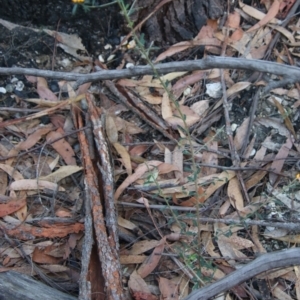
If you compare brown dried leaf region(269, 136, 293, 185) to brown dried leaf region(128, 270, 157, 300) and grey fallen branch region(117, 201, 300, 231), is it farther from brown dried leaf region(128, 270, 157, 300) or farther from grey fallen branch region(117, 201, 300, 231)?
brown dried leaf region(128, 270, 157, 300)

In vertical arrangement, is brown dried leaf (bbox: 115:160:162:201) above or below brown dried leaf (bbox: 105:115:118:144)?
below

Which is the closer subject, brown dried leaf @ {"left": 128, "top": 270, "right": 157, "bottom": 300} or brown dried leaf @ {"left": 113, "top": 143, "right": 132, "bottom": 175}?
brown dried leaf @ {"left": 128, "top": 270, "right": 157, "bottom": 300}

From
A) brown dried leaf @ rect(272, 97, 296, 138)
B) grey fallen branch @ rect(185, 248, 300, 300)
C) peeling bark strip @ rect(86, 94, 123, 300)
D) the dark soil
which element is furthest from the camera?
the dark soil

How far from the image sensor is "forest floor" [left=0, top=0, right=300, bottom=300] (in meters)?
1.84

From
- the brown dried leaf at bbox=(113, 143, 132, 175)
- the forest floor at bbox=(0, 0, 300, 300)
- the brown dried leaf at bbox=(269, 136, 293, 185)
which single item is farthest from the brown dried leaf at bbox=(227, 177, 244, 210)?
the brown dried leaf at bbox=(113, 143, 132, 175)

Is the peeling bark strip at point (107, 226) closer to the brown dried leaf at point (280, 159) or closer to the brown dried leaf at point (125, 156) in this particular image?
the brown dried leaf at point (125, 156)

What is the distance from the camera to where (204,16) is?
7.54 ft

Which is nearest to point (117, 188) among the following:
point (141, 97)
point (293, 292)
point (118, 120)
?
point (118, 120)

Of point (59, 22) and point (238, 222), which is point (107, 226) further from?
point (59, 22)

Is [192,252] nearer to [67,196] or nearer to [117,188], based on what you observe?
[117,188]

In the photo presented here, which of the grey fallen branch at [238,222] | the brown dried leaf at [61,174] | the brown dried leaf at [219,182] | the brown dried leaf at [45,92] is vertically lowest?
the grey fallen branch at [238,222]

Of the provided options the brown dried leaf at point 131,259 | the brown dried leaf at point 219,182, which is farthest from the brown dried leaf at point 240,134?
the brown dried leaf at point 131,259

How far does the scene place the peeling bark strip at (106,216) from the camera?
1703 millimetres

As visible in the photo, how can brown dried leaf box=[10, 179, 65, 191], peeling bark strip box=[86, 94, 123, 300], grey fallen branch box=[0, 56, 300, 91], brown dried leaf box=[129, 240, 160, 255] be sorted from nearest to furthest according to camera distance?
grey fallen branch box=[0, 56, 300, 91] < peeling bark strip box=[86, 94, 123, 300] < brown dried leaf box=[129, 240, 160, 255] < brown dried leaf box=[10, 179, 65, 191]
